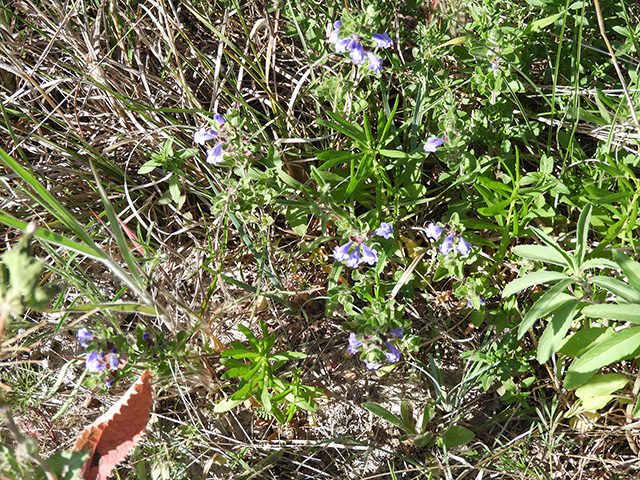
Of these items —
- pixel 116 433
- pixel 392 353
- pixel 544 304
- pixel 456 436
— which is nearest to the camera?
pixel 544 304

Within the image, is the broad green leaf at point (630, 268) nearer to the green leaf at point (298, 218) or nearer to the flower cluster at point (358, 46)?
the flower cluster at point (358, 46)

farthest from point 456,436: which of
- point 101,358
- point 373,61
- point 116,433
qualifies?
point 373,61

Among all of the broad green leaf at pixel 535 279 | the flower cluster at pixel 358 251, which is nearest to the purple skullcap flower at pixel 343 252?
the flower cluster at pixel 358 251

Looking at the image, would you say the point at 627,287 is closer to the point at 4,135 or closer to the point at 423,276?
the point at 423,276

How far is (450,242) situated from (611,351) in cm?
79

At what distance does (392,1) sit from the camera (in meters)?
3.01

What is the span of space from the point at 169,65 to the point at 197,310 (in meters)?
1.46

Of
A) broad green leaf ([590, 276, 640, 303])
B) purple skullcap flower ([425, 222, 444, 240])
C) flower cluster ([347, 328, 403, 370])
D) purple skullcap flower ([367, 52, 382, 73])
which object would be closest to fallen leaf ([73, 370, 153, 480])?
flower cluster ([347, 328, 403, 370])

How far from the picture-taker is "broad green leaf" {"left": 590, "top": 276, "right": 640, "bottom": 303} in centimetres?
206

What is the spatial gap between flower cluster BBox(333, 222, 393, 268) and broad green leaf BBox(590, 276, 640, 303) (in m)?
0.89

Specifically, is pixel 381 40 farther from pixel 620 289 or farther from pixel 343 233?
pixel 620 289

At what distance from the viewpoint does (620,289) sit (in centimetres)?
209

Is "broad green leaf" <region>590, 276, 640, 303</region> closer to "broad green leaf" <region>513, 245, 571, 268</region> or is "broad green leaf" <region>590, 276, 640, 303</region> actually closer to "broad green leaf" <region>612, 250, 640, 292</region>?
"broad green leaf" <region>612, 250, 640, 292</region>

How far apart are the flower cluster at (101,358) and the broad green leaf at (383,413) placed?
46.4 inches
